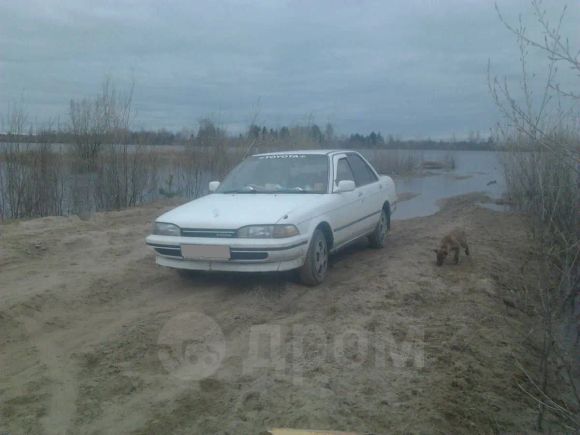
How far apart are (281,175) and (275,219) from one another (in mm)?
1557

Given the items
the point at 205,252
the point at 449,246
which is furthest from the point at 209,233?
the point at 449,246

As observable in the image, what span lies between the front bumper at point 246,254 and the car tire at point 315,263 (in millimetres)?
98

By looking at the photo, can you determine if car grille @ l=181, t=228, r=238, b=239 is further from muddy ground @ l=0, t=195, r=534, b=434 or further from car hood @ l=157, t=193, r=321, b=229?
muddy ground @ l=0, t=195, r=534, b=434

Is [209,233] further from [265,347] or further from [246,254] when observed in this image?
[265,347]

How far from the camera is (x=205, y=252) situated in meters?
6.04

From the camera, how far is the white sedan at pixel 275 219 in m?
5.99

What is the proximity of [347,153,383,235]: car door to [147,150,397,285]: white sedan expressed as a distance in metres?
0.02

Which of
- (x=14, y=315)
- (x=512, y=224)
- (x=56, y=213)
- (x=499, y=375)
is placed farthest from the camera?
(x=56, y=213)

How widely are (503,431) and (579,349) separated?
2.35 meters

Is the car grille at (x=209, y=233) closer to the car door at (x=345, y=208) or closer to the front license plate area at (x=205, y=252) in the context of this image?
the front license plate area at (x=205, y=252)

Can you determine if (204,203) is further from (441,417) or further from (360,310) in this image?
(441,417)

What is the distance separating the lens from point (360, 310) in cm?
561

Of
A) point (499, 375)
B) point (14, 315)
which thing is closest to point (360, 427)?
point (499, 375)

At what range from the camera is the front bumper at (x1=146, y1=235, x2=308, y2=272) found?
592cm
